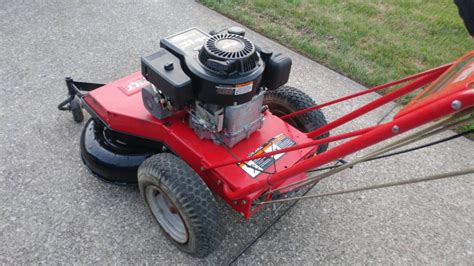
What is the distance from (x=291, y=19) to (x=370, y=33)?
89 centimetres

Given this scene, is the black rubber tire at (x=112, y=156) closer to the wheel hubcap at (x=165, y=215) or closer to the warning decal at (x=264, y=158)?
the wheel hubcap at (x=165, y=215)

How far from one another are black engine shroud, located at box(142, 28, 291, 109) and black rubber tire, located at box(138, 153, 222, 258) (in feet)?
1.01

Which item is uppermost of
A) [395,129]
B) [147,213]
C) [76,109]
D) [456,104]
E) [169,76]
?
[456,104]

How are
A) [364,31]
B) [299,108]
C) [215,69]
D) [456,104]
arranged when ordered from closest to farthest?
[456,104], [215,69], [299,108], [364,31]

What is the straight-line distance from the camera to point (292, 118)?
2520mm

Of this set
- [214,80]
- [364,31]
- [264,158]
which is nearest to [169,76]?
[214,80]

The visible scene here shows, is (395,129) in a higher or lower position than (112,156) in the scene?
higher

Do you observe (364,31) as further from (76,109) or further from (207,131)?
(76,109)

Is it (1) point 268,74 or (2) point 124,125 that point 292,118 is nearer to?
(1) point 268,74

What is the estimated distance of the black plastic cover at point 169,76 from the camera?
1.77m

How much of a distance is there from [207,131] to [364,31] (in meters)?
3.00

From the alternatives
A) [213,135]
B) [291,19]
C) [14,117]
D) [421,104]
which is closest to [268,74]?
[213,135]

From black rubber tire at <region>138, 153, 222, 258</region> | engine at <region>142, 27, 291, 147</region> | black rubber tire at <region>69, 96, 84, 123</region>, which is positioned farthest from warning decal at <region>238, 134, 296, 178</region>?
black rubber tire at <region>69, 96, 84, 123</region>

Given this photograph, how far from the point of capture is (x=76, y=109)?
274 cm
